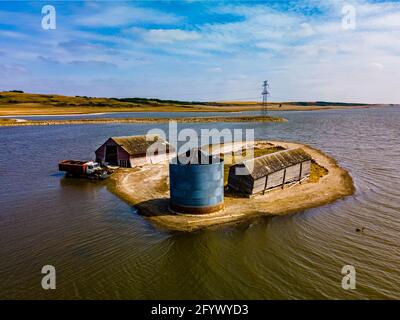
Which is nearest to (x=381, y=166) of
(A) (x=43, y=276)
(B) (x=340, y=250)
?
(B) (x=340, y=250)

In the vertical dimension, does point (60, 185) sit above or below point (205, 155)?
below

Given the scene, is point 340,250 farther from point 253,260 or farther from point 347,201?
point 347,201

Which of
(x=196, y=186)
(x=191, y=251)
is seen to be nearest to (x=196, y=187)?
(x=196, y=186)

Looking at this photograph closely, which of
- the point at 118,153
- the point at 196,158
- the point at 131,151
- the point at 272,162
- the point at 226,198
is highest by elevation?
the point at 196,158

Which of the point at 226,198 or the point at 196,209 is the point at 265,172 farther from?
the point at 196,209

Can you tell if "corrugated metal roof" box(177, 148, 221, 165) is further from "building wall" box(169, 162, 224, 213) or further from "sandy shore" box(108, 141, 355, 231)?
"sandy shore" box(108, 141, 355, 231)
